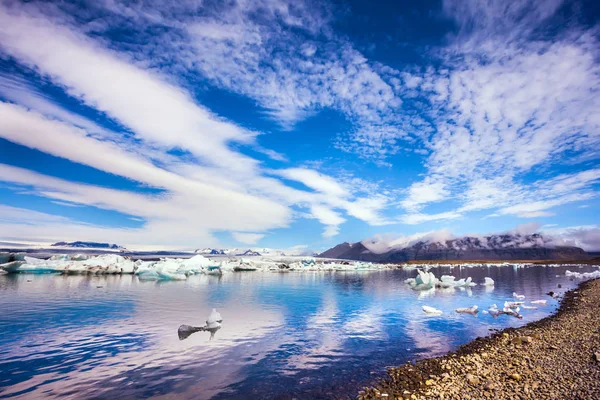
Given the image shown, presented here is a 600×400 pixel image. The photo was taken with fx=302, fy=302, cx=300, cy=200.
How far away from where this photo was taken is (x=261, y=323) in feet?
63.5

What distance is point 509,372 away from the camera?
9969 millimetres

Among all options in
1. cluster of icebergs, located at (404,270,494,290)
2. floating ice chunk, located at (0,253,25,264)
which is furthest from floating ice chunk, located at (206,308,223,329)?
floating ice chunk, located at (0,253,25,264)

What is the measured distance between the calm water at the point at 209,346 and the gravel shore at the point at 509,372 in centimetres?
124

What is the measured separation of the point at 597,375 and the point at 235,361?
1210 cm

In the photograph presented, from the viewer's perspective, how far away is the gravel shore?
8.51 m

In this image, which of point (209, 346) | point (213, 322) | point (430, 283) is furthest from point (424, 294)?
point (209, 346)

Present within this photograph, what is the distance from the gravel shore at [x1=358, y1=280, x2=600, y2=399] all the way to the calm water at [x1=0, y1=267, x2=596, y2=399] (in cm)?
124

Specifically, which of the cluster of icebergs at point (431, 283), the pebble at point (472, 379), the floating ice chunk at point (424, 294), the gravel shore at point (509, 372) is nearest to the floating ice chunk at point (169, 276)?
the floating ice chunk at point (424, 294)

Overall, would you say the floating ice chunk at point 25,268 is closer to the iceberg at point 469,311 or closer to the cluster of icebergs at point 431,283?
the cluster of icebergs at point 431,283

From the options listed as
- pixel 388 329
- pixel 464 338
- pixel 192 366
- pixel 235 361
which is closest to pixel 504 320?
pixel 464 338

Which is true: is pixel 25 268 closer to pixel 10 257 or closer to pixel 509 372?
pixel 10 257

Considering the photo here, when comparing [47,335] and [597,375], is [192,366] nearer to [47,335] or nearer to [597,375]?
[47,335]

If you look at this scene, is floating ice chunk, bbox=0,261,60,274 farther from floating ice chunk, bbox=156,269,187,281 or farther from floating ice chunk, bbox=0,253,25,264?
floating ice chunk, bbox=156,269,187,281

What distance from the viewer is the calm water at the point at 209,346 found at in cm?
986
